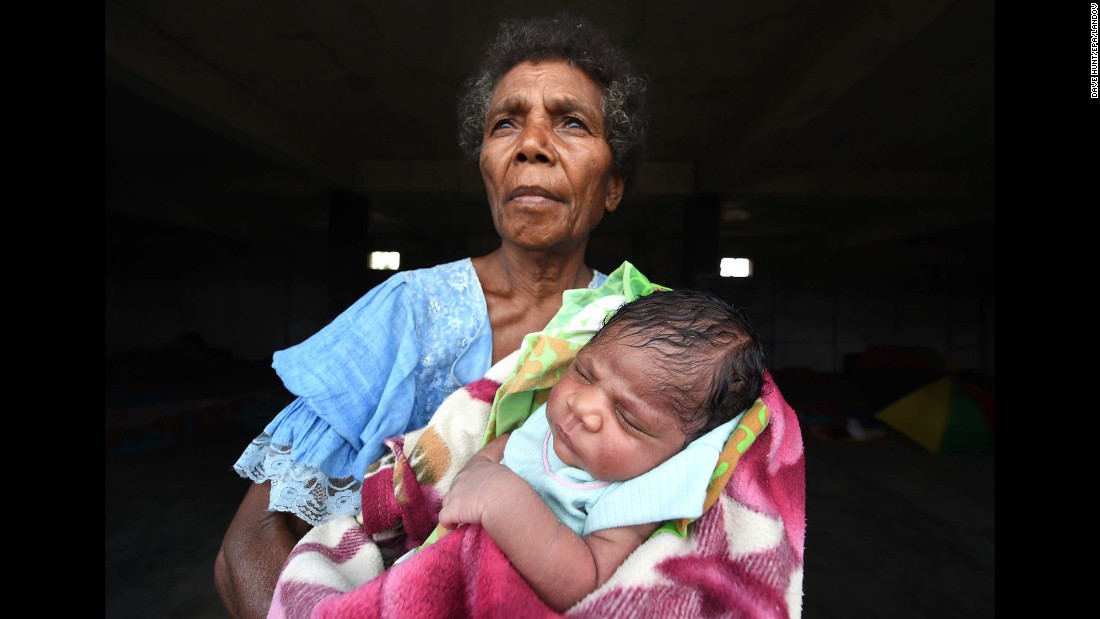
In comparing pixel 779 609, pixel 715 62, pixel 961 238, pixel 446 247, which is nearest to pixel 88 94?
pixel 779 609

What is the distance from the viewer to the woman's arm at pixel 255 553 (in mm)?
1218

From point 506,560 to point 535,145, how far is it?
0.97 metres

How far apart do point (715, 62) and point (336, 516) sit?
4085 mm

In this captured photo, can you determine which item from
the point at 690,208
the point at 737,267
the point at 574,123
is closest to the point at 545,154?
the point at 574,123

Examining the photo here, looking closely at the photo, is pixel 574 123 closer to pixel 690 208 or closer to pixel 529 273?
pixel 529 273

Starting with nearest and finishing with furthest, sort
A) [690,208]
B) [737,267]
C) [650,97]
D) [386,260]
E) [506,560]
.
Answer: [506,560] < [650,97] < [690,208] < [737,267] < [386,260]

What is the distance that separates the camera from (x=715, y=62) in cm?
415

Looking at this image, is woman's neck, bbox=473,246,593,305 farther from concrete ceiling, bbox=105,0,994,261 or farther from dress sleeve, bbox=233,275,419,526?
concrete ceiling, bbox=105,0,994,261

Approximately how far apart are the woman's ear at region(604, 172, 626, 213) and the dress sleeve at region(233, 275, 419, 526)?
722mm

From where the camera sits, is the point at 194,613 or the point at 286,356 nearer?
the point at 286,356

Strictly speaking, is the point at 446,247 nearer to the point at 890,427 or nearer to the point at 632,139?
the point at 890,427

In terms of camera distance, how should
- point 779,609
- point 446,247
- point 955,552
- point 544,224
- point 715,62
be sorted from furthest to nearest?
point 446,247 < point 955,552 < point 715,62 < point 544,224 < point 779,609

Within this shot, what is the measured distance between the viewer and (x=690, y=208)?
7344 millimetres

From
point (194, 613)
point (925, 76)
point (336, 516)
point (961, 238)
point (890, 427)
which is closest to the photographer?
point (336, 516)
